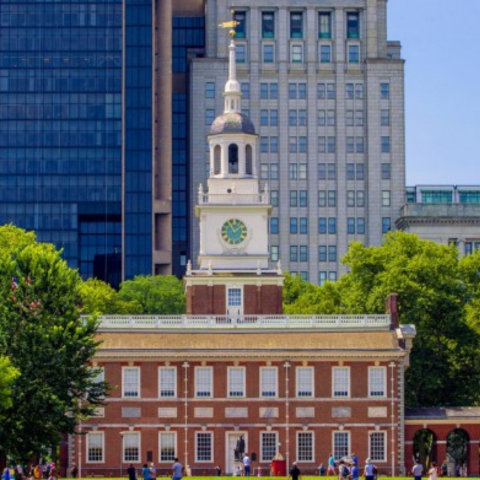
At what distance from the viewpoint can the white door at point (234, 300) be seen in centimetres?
13912

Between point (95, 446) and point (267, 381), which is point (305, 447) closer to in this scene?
point (267, 381)

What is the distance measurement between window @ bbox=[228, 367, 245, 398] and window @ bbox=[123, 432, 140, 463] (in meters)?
6.74

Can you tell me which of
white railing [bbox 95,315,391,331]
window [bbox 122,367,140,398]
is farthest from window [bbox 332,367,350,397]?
window [bbox 122,367,140,398]

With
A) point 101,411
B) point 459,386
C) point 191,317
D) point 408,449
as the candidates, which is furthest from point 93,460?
point 459,386

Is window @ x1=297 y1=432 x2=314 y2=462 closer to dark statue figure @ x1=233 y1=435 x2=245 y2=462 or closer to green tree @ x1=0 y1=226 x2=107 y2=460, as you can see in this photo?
dark statue figure @ x1=233 y1=435 x2=245 y2=462

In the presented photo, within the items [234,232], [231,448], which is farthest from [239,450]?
[234,232]

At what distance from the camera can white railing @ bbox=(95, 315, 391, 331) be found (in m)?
135

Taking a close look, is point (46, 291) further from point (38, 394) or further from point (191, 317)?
point (191, 317)

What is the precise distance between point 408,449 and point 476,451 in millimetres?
4335

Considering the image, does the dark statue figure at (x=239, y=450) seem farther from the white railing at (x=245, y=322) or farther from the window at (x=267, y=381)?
the white railing at (x=245, y=322)

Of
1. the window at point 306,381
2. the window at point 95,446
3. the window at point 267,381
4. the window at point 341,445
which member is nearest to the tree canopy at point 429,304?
the window at point 341,445

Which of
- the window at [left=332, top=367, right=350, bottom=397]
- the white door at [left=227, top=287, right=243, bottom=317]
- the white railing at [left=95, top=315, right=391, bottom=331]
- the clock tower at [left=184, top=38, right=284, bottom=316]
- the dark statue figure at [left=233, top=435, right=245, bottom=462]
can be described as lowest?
the dark statue figure at [left=233, top=435, right=245, bottom=462]

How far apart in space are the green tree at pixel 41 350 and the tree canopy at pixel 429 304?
3423cm

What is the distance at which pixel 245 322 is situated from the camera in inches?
5369
